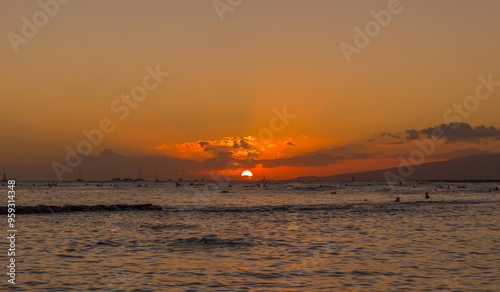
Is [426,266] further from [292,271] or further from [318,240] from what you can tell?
[318,240]

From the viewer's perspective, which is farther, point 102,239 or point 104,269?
point 102,239

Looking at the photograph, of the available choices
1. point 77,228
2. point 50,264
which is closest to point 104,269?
→ point 50,264

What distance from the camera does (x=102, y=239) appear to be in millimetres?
35656

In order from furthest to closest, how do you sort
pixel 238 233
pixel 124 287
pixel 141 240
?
pixel 238 233, pixel 141 240, pixel 124 287

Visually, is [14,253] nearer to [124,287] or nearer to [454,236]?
[124,287]

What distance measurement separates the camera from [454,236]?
36750 mm

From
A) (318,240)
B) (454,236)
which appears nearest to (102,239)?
(318,240)

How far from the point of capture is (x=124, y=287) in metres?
19.9

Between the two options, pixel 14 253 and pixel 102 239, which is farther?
pixel 102 239

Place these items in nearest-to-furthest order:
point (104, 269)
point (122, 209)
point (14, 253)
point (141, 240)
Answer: point (104, 269) < point (14, 253) < point (141, 240) < point (122, 209)

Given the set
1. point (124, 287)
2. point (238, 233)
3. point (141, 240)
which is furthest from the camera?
point (238, 233)

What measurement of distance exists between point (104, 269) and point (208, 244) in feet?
33.6

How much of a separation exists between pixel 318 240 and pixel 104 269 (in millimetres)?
16443

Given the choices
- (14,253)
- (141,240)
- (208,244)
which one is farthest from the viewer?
(141,240)
